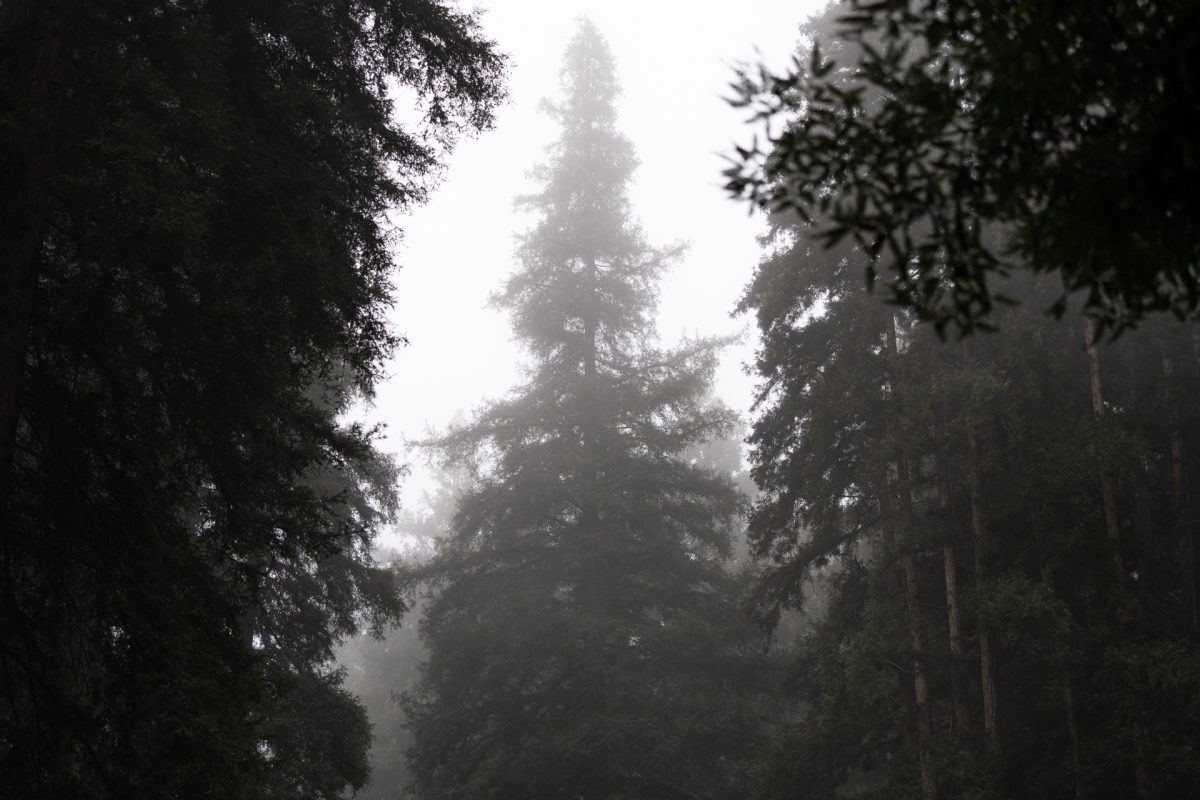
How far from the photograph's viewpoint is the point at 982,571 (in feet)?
42.9

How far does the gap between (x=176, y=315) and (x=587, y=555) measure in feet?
51.8

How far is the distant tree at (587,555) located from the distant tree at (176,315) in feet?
43.3

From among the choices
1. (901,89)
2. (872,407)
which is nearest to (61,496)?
(901,89)

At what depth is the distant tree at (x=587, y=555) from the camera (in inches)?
766

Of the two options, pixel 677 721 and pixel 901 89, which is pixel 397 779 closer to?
pixel 677 721

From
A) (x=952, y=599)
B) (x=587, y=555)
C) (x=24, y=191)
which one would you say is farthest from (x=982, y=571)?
(x=24, y=191)

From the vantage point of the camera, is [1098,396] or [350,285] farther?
[1098,396]

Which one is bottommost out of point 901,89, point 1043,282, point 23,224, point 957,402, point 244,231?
point 901,89

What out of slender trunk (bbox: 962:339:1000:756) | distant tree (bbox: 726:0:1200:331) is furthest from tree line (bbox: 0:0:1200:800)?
slender trunk (bbox: 962:339:1000:756)

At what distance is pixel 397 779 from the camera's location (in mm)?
36344

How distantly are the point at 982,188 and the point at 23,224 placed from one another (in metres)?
5.64

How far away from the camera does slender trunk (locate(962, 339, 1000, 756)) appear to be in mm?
12531

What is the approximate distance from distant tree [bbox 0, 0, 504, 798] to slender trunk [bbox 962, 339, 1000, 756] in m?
8.64

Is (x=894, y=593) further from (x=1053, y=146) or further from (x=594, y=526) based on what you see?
(x=1053, y=146)
